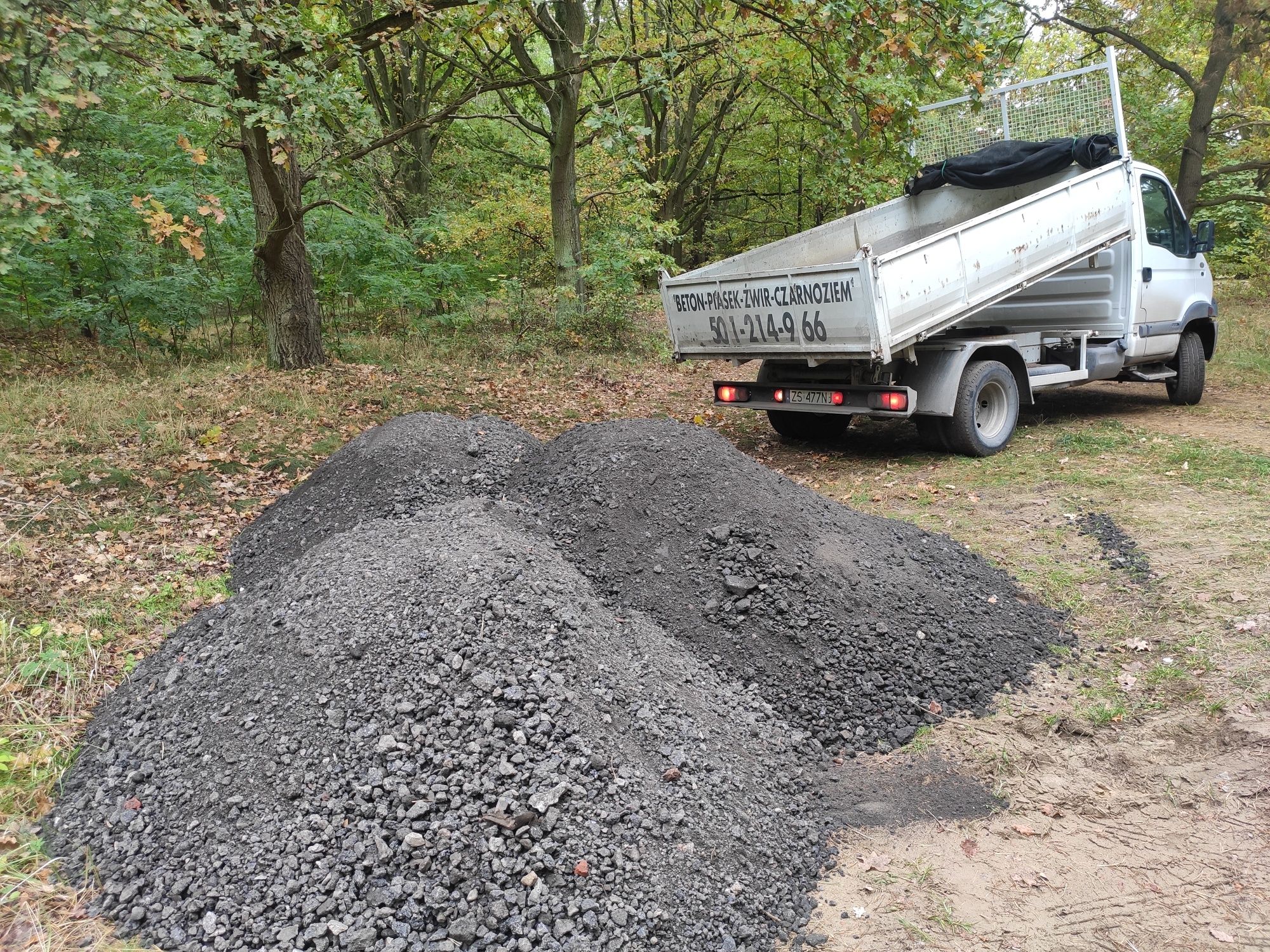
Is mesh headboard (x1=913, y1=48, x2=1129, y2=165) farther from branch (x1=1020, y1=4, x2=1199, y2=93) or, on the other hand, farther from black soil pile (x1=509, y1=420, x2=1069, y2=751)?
branch (x1=1020, y1=4, x2=1199, y2=93)

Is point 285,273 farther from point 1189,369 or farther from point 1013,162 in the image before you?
point 1189,369

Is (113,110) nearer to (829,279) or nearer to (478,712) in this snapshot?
(829,279)

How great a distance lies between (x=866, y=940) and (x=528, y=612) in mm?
1899

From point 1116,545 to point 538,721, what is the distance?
4411mm

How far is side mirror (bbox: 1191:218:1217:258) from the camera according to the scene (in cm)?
995

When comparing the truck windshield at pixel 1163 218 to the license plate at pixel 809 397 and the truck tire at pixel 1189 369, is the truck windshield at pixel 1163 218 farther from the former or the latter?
the license plate at pixel 809 397

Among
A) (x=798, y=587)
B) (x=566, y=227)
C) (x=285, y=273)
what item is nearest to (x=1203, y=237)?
(x=798, y=587)

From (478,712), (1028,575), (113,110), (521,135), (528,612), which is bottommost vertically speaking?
(1028,575)

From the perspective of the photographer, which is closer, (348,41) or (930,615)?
(930,615)

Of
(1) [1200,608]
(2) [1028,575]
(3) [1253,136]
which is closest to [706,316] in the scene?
(2) [1028,575]

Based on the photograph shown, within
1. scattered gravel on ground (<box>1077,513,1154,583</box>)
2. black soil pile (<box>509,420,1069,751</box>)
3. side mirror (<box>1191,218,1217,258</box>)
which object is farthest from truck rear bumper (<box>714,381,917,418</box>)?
side mirror (<box>1191,218,1217,258</box>)

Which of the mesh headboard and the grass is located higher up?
the mesh headboard

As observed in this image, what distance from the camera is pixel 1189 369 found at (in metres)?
10.4

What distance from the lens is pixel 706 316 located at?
861 centimetres
